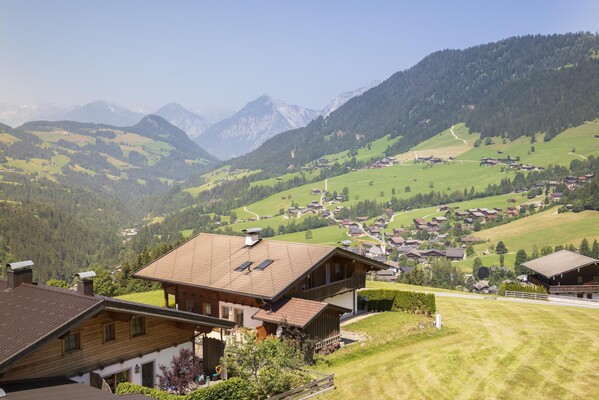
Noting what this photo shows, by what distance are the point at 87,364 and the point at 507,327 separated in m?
33.7

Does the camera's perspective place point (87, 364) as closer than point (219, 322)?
Yes

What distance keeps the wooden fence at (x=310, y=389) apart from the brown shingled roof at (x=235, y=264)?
30.3 feet

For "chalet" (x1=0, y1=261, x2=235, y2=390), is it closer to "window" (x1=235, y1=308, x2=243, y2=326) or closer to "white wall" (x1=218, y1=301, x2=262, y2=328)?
"white wall" (x1=218, y1=301, x2=262, y2=328)

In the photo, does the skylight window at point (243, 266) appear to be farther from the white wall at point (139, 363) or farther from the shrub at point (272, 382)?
the shrub at point (272, 382)

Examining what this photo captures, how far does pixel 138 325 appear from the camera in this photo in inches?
1056

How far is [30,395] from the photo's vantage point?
19.5 meters

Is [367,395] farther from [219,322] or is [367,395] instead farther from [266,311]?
[266,311]

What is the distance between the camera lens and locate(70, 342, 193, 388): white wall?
2456 cm

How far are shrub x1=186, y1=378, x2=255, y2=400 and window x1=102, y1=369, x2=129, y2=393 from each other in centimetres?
442

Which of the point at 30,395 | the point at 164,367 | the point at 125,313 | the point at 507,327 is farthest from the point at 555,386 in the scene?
the point at 30,395

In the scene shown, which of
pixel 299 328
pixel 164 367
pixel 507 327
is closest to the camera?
pixel 164 367

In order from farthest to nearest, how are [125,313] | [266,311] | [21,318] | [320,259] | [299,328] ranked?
[320,259] < [266,311] < [299,328] < [125,313] < [21,318]

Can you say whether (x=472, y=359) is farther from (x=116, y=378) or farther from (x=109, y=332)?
(x=109, y=332)

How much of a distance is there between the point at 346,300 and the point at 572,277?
50.7 m
